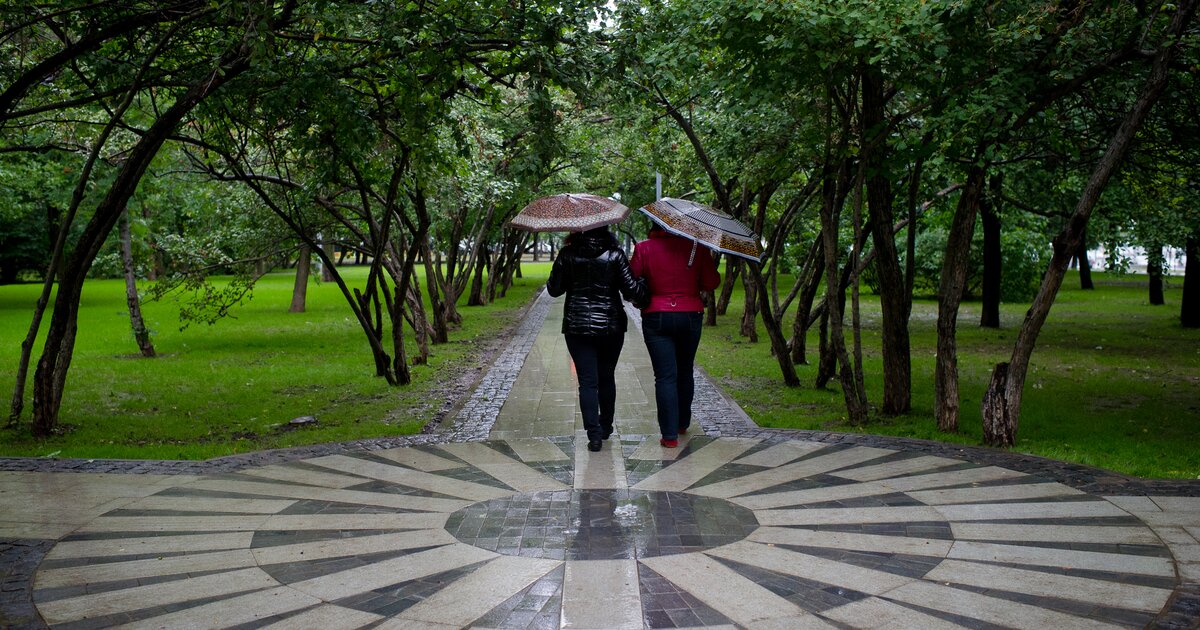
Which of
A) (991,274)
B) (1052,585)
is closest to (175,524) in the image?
(1052,585)

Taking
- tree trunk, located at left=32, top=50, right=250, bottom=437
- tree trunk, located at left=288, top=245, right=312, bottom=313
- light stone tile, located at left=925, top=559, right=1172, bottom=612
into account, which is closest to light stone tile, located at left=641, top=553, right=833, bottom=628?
light stone tile, located at left=925, top=559, right=1172, bottom=612

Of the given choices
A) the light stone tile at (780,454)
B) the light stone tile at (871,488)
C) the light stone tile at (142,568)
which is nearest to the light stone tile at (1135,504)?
the light stone tile at (871,488)

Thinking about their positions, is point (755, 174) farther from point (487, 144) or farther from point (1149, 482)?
point (487, 144)

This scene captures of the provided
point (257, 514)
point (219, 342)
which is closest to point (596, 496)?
point (257, 514)

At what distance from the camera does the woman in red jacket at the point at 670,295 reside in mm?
7703

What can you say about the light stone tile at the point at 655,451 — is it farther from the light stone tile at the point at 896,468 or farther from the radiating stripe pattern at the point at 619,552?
the light stone tile at the point at 896,468

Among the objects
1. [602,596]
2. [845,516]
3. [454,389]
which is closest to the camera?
[602,596]

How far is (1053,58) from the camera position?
788 cm

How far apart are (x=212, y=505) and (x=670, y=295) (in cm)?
380

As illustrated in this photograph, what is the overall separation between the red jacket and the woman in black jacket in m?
0.13

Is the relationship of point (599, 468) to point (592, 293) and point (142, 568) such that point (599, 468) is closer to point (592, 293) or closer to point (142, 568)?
point (592, 293)

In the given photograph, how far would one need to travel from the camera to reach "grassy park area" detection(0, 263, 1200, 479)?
9055 millimetres

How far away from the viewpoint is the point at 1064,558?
506cm

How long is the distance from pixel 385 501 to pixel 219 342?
16.1 meters
